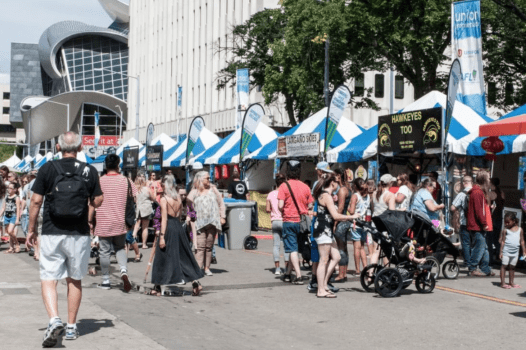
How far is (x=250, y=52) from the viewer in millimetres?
42031

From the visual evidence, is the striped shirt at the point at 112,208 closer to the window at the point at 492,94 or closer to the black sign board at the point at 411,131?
the black sign board at the point at 411,131

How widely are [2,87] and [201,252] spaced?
18861 centimetres

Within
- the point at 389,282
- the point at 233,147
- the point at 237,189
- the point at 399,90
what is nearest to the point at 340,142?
the point at 237,189

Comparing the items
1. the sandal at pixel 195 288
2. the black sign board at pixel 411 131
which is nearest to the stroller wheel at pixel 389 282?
the sandal at pixel 195 288

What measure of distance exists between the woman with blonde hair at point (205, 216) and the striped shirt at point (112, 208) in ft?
5.66

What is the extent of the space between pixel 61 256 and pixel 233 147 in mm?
22274

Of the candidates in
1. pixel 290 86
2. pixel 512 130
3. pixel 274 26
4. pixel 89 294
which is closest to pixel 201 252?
pixel 89 294

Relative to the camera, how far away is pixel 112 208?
38.6 ft

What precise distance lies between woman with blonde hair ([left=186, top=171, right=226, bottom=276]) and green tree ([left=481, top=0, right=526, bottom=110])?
54.8ft

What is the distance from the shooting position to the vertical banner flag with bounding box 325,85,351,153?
73.8 ft

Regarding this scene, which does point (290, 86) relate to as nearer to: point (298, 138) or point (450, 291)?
point (298, 138)

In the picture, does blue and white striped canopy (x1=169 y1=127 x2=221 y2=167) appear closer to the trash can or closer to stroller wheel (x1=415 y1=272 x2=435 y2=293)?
the trash can

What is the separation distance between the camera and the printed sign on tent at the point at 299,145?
76.4ft

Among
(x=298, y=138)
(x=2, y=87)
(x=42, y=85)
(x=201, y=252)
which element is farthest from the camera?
(x=2, y=87)
